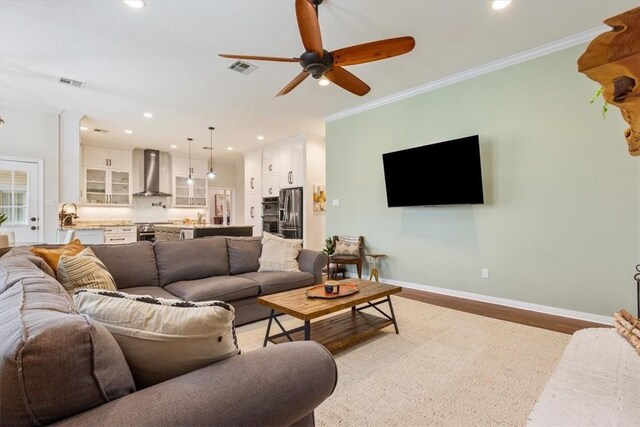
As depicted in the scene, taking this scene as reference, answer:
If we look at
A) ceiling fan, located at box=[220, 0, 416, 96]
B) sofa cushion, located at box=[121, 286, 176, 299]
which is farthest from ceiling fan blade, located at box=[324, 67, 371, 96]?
sofa cushion, located at box=[121, 286, 176, 299]

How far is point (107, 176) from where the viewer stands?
761 centimetres

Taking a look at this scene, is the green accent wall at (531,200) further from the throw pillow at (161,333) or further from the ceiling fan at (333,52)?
the throw pillow at (161,333)

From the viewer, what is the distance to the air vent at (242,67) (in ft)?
12.0

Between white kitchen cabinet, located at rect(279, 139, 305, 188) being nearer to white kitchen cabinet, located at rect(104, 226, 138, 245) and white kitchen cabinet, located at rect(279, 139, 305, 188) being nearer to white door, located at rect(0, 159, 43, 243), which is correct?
white kitchen cabinet, located at rect(104, 226, 138, 245)

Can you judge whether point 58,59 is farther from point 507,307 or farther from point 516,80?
point 507,307

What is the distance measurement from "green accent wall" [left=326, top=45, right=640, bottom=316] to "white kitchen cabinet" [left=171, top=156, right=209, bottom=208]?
6.20 m

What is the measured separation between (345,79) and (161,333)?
2.62 meters

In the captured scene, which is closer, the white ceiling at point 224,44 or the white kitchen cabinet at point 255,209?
the white ceiling at point 224,44

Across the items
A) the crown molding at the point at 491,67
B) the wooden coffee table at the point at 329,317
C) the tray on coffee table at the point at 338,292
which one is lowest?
the wooden coffee table at the point at 329,317

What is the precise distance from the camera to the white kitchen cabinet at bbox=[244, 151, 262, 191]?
8008mm

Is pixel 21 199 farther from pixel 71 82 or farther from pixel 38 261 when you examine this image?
pixel 38 261

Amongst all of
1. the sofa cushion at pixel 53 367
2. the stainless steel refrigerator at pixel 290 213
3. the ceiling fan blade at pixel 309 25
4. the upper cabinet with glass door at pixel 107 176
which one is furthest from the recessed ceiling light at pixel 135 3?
the upper cabinet with glass door at pixel 107 176

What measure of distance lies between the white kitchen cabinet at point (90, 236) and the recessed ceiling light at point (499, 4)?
676 centimetres

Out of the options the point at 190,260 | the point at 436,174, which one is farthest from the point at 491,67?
the point at 190,260
